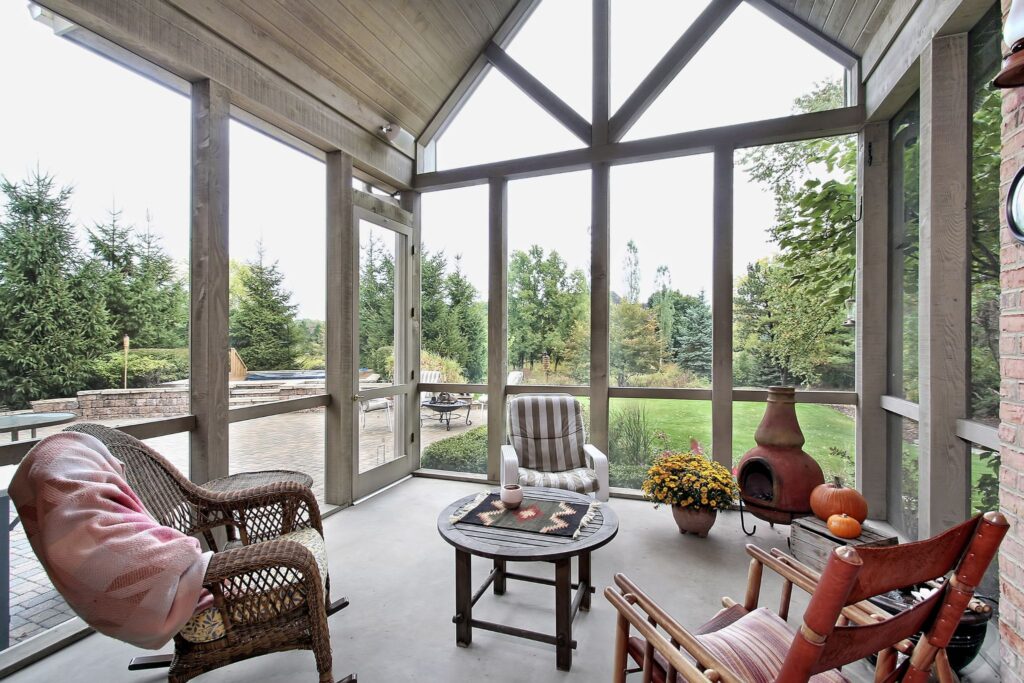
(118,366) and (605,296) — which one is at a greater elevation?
(605,296)

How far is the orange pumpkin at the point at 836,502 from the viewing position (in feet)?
8.68

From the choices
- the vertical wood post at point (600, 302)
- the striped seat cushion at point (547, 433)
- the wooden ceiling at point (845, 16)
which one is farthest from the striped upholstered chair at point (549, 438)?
the wooden ceiling at point (845, 16)

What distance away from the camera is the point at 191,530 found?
2.02 meters

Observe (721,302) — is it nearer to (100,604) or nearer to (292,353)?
(292,353)

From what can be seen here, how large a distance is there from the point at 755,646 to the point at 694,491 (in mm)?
1809

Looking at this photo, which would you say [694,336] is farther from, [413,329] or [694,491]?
[413,329]

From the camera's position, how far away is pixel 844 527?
8.24ft

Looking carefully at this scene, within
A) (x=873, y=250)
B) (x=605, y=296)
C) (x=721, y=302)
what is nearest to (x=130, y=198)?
(x=605, y=296)

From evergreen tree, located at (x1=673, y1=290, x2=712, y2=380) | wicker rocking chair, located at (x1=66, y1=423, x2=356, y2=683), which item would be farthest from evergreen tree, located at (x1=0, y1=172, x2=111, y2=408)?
evergreen tree, located at (x1=673, y1=290, x2=712, y2=380)

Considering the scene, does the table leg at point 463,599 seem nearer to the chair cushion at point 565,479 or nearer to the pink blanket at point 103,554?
the pink blanket at point 103,554

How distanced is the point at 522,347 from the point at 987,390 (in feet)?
9.99

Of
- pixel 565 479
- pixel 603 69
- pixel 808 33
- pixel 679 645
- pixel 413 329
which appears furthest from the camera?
pixel 413 329

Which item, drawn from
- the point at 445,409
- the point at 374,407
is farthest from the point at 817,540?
the point at 374,407

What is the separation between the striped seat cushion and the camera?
11.6 ft
